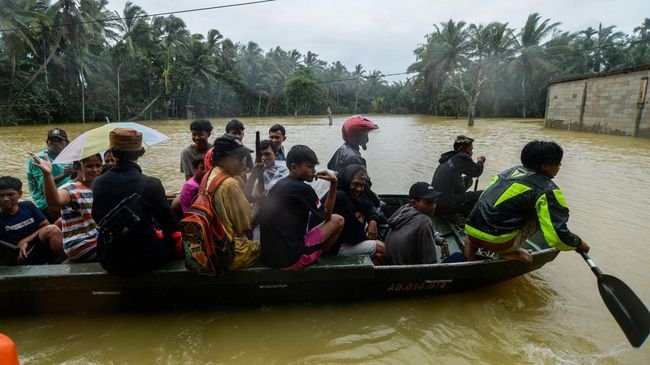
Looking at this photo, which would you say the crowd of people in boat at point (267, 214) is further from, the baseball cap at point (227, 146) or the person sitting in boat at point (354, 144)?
the person sitting in boat at point (354, 144)

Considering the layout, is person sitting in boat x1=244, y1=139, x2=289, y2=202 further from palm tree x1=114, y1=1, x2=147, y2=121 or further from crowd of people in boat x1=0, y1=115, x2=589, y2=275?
palm tree x1=114, y1=1, x2=147, y2=121

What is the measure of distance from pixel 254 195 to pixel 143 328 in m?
1.53

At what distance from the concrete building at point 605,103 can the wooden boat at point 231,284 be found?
18326 mm

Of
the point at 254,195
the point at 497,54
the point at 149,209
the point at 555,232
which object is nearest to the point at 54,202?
the point at 149,209

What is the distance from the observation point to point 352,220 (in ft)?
11.5

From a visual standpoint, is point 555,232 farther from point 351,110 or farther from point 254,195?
point 351,110

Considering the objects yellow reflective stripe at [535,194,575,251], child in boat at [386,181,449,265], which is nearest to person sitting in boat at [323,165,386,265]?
child in boat at [386,181,449,265]

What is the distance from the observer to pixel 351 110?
205 feet

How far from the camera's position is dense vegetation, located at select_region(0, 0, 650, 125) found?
1038 inches

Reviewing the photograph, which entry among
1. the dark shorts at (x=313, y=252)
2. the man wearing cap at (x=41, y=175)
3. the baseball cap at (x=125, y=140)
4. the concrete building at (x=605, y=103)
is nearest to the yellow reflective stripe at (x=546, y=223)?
the dark shorts at (x=313, y=252)

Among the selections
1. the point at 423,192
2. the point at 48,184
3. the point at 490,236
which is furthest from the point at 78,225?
the point at 490,236

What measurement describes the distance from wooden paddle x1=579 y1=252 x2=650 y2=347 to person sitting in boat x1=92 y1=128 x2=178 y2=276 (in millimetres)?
3355

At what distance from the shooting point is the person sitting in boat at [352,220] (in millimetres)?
3420

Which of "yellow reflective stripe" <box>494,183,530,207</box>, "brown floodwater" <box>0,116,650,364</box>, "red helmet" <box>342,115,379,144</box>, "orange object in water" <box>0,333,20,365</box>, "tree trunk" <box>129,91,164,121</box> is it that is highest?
"tree trunk" <box>129,91,164,121</box>
